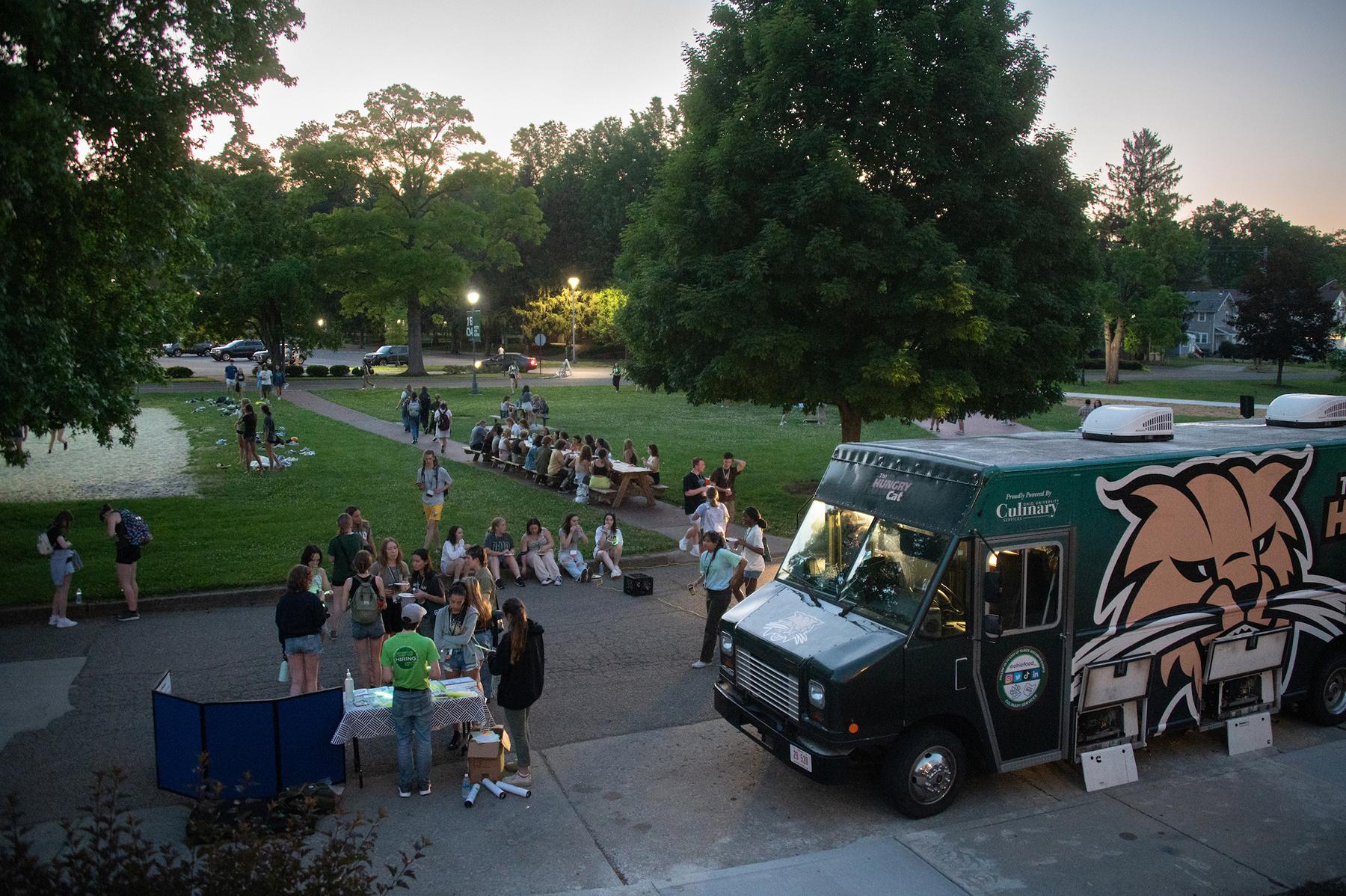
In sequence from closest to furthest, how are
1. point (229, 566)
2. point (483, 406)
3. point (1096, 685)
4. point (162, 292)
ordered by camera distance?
1. point (1096, 685)
2. point (229, 566)
3. point (162, 292)
4. point (483, 406)

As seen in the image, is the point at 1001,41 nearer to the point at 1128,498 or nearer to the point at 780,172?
the point at 780,172

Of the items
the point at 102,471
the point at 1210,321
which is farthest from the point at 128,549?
the point at 1210,321

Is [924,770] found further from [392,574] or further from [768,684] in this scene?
[392,574]

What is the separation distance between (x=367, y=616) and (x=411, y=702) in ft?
7.21

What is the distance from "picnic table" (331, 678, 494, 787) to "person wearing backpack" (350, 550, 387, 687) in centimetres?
142

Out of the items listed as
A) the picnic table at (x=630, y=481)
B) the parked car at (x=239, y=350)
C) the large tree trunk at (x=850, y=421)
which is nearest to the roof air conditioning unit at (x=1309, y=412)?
the large tree trunk at (x=850, y=421)

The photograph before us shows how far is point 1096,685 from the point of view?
27.0 ft

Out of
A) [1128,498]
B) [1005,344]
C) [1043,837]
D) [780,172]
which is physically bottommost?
[1043,837]

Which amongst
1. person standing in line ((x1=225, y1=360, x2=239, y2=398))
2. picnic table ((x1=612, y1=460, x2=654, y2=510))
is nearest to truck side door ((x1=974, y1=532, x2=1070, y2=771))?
picnic table ((x1=612, y1=460, x2=654, y2=510))

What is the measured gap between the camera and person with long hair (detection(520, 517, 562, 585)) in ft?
48.9

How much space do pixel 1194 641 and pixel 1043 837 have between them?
2573mm

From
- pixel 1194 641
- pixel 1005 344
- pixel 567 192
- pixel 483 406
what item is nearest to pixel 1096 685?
pixel 1194 641

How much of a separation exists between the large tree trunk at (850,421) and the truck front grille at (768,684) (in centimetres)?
1110

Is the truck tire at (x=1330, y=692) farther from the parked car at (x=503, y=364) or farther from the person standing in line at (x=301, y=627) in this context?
the parked car at (x=503, y=364)
